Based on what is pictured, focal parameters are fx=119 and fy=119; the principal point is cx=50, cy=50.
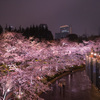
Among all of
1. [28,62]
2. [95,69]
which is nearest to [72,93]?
[95,69]

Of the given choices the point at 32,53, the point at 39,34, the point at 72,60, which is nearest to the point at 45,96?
the point at 32,53

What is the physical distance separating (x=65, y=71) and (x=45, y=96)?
8.37 meters

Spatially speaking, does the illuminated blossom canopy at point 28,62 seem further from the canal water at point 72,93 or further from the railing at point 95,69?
the railing at point 95,69

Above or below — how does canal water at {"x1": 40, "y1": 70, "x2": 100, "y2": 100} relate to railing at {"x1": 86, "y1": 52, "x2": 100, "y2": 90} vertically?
below

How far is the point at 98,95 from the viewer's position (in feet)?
30.7

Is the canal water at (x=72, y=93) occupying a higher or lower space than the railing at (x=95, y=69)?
lower

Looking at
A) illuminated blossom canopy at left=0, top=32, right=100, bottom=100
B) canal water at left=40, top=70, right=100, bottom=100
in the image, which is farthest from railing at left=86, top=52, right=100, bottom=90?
illuminated blossom canopy at left=0, top=32, right=100, bottom=100

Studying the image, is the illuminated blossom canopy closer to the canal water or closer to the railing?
the canal water

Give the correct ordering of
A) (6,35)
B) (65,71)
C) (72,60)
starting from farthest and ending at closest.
Answer: (72,60), (65,71), (6,35)

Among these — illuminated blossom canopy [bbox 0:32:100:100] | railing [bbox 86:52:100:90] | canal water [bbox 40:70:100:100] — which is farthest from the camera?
canal water [bbox 40:70:100:100]

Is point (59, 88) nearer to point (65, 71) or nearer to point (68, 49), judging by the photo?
point (65, 71)

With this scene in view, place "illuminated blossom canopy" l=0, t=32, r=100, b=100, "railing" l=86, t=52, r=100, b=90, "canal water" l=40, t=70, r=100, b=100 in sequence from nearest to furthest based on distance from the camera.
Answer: "illuminated blossom canopy" l=0, t=32, r=100, b=100
"railing" l=86, t=52, r=100, b=90
"canal water" l=40, t=70, r=100, b=100

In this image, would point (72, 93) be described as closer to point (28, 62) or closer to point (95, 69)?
point (95, 69)

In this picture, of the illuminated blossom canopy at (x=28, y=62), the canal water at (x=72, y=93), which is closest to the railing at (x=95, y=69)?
the canal water at (x=72, y=93)
